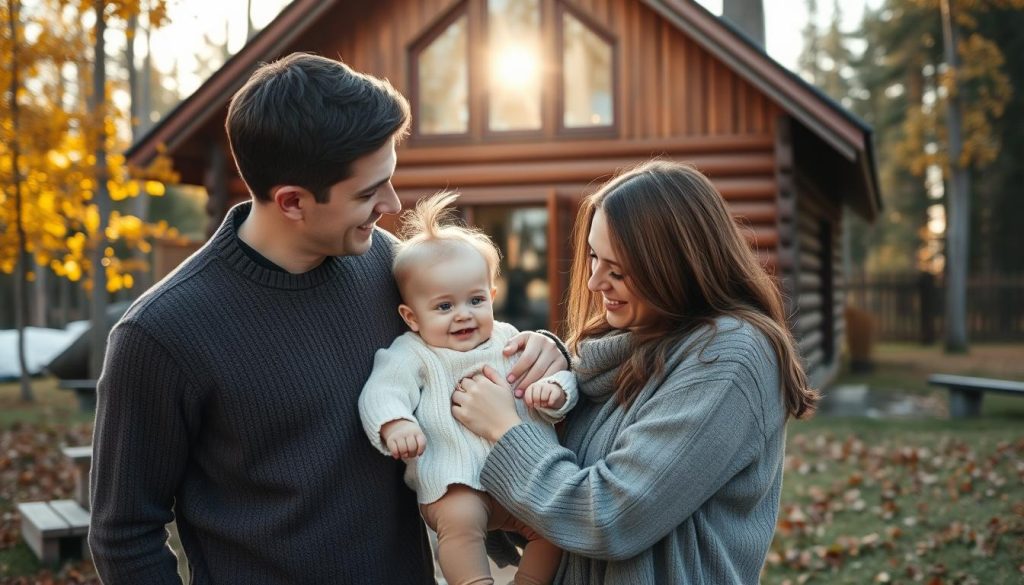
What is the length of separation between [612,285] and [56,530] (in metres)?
5.05

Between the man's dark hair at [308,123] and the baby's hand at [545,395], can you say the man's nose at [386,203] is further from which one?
the baby's hand at [545,395]

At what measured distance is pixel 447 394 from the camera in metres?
2.69

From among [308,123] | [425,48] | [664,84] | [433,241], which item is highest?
[425,48]

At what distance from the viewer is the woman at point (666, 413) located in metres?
2.22

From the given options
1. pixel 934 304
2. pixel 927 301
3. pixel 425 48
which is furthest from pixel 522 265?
pixel 934 304

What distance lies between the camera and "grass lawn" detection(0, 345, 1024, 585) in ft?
19.4

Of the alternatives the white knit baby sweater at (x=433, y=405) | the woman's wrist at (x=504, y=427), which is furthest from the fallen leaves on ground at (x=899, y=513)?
the woman's wrist at (x=504, y=427)

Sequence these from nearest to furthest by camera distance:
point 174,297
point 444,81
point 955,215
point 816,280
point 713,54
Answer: point 174,297 < point 713,54 < point 444,81 < point 816,280 < point 955,215

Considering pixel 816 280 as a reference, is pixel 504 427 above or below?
below

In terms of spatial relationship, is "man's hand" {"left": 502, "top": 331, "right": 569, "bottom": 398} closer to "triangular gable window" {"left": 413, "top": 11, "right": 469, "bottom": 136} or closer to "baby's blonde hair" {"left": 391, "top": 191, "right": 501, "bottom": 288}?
"baby's blonde hair" {"left": 391, "top": 191, "right": 501, "bottom": 288}

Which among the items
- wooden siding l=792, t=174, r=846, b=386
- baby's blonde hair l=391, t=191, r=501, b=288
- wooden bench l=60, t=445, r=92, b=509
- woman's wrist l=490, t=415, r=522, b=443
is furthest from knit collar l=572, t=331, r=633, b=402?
wooden siding l=792, t=174, r=846, b=386

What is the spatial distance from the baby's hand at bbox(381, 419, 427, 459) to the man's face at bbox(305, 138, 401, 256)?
45 centimetres

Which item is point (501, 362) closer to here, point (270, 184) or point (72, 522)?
point (270, 184)

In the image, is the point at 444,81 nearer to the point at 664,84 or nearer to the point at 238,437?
the point at 664,84
